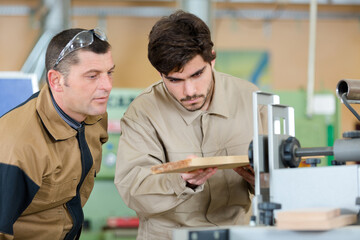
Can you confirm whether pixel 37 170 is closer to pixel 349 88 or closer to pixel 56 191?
pixel 56 191

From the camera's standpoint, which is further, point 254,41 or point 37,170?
point 254,41

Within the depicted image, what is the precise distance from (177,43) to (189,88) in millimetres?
134

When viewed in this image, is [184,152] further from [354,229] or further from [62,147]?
[354,229]

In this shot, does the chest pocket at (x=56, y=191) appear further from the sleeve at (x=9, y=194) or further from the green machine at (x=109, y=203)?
the green machine at (x=109, y=203)

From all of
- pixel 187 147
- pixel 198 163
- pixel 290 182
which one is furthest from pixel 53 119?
pixel 290 182

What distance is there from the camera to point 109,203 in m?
2.79

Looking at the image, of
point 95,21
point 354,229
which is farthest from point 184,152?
point 95,21

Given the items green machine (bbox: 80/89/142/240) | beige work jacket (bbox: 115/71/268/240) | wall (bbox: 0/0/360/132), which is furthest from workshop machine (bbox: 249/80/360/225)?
wall (bbox: 0/0/360/132)

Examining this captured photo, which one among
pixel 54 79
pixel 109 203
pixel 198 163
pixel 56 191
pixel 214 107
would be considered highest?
pixel 54 79

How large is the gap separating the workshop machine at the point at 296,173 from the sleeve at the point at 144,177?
0.32m

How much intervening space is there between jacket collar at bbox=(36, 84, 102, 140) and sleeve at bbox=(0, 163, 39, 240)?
174 mm

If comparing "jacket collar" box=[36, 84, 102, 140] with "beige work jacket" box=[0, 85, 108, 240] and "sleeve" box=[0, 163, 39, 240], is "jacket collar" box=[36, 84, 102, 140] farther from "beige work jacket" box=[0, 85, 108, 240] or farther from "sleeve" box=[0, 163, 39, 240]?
"sleeve" box=[0, 163, 39, 240]

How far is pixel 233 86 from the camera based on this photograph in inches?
70.7

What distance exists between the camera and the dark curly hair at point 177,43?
1554mm
